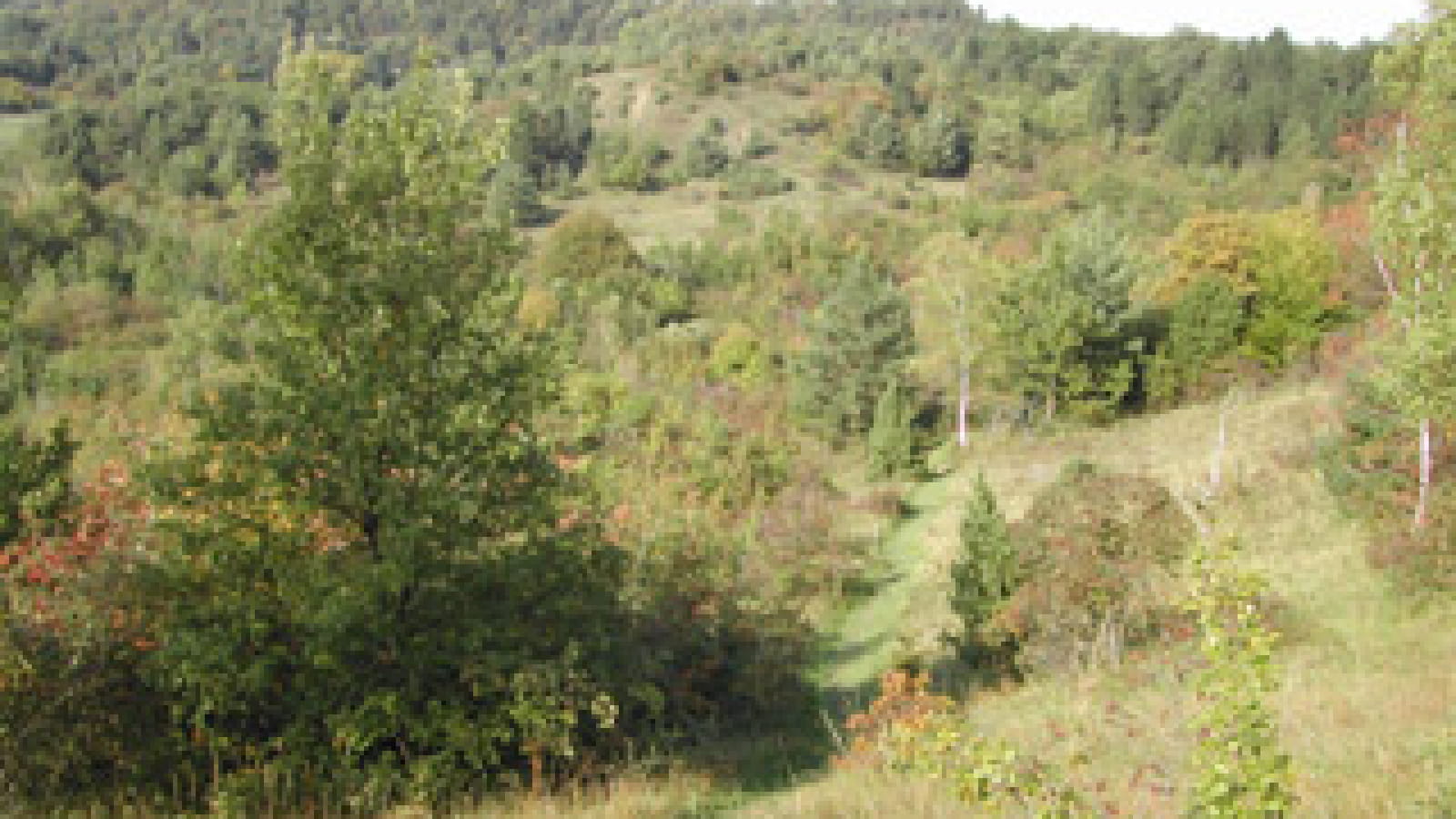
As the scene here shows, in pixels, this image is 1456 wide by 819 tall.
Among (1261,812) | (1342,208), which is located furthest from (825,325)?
(1261,812)

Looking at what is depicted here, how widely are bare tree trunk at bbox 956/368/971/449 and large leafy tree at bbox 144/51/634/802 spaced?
3044 cm

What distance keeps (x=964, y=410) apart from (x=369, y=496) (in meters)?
32.1

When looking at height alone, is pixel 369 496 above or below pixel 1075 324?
above

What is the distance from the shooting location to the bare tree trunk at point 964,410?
124 feet

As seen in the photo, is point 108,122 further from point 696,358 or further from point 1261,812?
point 1261,812

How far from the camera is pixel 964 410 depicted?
125ft

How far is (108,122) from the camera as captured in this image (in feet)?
301

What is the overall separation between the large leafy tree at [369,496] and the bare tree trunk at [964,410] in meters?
30.4

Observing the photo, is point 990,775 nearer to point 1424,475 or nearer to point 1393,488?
point 1424,475

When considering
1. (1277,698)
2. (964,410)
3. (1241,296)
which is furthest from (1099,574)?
(1241,296)

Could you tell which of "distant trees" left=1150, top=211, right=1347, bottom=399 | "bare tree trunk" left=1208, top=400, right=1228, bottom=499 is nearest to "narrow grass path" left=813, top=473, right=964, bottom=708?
"bare tree trunk" left=1208, top=400, right=1228, bottom=499

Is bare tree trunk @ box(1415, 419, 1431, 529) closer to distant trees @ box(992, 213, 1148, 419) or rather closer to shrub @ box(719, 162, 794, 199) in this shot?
distant trees @ box(992, 213, 1148, 419)

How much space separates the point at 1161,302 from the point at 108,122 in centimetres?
9743

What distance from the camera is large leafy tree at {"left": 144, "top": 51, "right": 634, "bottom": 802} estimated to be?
8016mm
